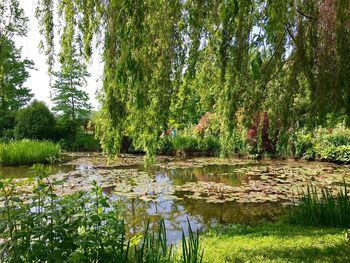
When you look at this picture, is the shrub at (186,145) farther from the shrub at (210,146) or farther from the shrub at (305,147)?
the shrub at (305,147)

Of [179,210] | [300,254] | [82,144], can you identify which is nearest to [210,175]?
[179,210]

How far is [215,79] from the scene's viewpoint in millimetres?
4074

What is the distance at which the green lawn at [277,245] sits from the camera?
3492mm

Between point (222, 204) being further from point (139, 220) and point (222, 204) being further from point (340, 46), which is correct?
point (340, 46)

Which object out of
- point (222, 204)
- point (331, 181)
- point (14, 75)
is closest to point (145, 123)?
point (222, 204)

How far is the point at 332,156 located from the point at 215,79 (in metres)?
9.77

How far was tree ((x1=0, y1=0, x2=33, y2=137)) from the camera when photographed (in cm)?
298

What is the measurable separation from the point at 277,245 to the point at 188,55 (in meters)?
2.36

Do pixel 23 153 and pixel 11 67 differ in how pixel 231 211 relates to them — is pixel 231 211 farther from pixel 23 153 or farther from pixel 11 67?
pixel 23 153

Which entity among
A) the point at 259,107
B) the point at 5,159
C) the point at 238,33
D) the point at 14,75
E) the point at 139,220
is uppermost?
the point at 14,75

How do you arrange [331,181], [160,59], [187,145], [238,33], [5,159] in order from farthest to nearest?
[187,145], [5,159], [331,181], [238,33], [160,59]

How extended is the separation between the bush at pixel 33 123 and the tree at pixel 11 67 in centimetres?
147

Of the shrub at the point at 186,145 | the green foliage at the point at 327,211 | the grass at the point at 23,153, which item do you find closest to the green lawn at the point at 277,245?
the green foliage at the point at 327,211

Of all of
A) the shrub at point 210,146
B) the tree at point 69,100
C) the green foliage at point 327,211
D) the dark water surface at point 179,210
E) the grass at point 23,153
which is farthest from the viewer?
the tree at point 69,100
